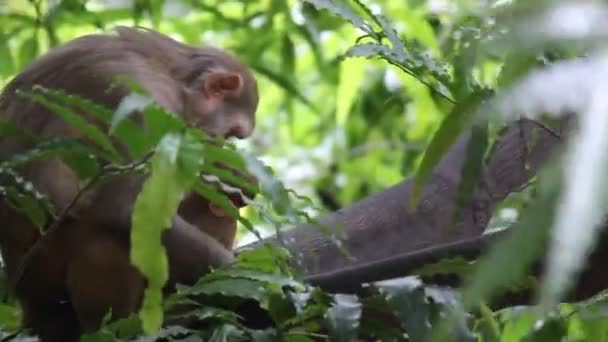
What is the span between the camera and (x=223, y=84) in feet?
9.78

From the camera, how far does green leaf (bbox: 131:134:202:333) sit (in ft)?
3.29

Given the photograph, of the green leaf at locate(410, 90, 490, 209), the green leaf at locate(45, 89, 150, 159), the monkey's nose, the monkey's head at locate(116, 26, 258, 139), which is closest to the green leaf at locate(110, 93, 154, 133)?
the green leaf at locate(45, 89, 150, 159)

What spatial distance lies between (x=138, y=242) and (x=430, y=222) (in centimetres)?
144

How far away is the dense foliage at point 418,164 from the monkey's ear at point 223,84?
254 mm

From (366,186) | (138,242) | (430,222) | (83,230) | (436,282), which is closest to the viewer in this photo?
(138,242)

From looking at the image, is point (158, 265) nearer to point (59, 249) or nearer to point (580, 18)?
point (580, 18)

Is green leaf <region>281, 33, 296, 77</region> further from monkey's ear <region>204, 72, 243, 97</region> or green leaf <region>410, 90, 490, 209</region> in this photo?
green leaf <region>410, 90, 490, 209</region>

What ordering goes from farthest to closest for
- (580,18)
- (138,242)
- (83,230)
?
(83,230) < (138,242) < (580,18)

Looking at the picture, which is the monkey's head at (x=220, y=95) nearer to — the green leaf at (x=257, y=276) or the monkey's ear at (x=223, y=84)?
the monkey's ear at (x=223, y=84)

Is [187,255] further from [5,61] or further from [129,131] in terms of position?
[5,61]

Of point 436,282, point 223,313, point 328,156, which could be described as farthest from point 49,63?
point 328,156

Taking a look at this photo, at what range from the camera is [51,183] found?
2178 mm

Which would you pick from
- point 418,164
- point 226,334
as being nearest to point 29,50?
point 418,164

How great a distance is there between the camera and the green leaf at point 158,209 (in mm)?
1004
